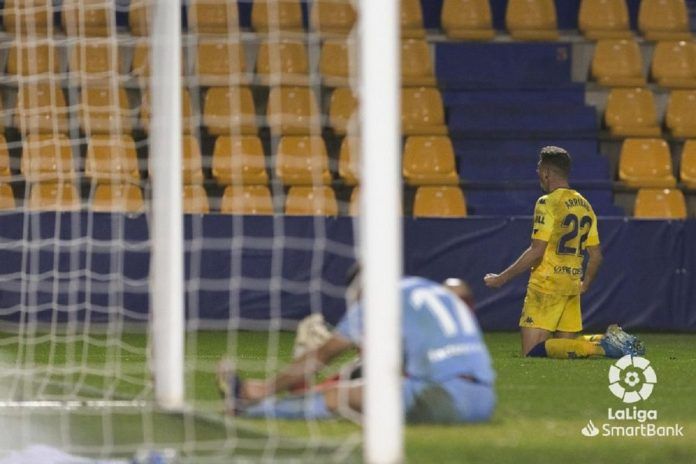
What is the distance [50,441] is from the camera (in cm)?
705

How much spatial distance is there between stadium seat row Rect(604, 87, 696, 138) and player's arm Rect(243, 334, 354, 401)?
9.87 m

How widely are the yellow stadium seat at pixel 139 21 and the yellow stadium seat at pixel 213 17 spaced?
436 millimetres

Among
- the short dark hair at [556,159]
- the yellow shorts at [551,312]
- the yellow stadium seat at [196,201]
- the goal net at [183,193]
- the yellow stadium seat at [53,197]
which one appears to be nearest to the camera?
the short dark hair at [556,159]

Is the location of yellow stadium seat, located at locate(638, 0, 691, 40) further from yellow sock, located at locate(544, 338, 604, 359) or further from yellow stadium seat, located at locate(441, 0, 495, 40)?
yellow sock, located at locate(544, 338, 604, 359)

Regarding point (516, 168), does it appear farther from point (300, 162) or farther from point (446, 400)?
point (446, 400)

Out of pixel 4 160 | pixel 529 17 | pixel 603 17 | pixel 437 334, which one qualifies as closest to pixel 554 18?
pixel 529 17

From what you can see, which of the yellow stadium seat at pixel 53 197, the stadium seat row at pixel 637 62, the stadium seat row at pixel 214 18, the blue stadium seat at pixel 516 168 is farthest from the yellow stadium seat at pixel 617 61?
the yellow stadium seat at pixel 53 197

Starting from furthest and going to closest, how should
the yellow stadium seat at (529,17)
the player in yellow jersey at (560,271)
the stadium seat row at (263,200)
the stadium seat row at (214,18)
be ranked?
the yellow stadium seat at (529,17), the stadium seat row at (214,18), the stadium seat row at (263,200), the player in yellow jersey at (560,271)

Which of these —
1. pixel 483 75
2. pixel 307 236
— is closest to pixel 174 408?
pixel 307 236

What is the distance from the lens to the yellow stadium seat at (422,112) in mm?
16344

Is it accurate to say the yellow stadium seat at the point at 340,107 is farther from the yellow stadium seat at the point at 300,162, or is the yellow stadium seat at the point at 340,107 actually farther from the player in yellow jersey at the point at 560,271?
the player in yellow jersey at the point at 560,271

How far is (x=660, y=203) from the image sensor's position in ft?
51.4

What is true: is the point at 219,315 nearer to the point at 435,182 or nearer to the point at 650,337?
the point at 435,182

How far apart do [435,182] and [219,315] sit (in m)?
2.79
